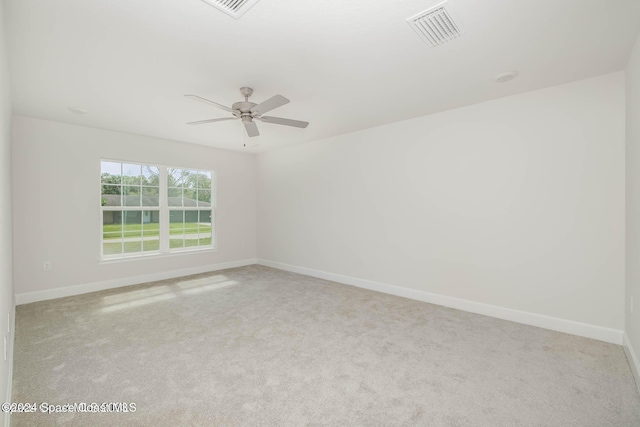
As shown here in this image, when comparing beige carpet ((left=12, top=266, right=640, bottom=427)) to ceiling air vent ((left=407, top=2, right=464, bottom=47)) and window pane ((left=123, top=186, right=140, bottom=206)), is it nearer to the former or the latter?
window pane ((left=123, top=186, right=140, bottom=206))

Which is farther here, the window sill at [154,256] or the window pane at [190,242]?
the window pane at [190,242]

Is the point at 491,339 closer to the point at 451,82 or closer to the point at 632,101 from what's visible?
the point at 632,101

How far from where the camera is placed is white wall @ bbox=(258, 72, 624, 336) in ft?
9.21

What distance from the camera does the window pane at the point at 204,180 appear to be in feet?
19.2

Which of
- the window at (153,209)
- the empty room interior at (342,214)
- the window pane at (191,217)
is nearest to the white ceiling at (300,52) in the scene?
the empty room interior at (342,214)

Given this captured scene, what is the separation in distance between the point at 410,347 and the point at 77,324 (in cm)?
352

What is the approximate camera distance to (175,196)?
548 centimetres

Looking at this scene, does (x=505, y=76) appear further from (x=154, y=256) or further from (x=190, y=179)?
(x=154, y=256)

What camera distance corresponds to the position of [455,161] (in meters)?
3.71

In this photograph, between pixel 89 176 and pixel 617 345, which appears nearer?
pixel 617 345

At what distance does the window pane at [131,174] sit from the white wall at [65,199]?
17cm

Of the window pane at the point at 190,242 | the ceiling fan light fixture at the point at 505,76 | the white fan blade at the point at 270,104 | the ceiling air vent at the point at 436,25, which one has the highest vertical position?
the ceiling fan light fixture at the point at 505,76

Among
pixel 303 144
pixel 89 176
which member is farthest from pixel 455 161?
pixel 89 176

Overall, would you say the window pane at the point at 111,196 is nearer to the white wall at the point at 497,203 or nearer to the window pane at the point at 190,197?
the window pane at the point at 190,197
